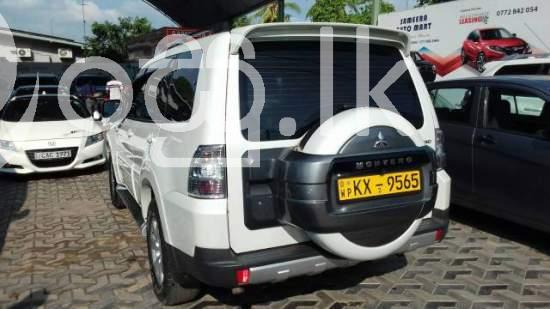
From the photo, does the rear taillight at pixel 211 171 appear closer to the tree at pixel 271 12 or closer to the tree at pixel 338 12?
the tree at pixel 271 12

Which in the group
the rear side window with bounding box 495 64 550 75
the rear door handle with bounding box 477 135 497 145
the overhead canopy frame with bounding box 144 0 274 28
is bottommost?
the rear door handle with bounding box 477 135 497 145

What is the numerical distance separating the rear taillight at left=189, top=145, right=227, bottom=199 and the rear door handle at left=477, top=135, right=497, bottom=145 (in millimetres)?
3031

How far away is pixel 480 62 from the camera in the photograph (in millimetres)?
13219

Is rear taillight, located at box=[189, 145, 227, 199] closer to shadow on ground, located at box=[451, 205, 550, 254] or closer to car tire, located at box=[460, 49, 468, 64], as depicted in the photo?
shadow on ground, located at box=[451, 205, 550, 254]

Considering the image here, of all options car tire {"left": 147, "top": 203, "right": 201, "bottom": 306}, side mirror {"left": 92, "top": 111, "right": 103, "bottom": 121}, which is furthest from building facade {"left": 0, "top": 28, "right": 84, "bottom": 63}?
car tire {"left": 147, "top": 203, "right": 201, "bottom": 306}

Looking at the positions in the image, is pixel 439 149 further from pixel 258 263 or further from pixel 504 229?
pixel 504 229

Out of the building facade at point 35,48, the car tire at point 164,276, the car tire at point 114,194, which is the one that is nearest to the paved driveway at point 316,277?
the car tire at point 164,276

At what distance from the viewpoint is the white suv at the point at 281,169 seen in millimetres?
2443

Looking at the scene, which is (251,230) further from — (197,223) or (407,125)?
Result: (407,125)

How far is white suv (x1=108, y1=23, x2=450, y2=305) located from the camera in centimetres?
244

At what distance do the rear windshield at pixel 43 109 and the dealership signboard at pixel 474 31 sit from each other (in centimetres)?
921

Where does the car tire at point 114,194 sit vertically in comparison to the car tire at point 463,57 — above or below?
below

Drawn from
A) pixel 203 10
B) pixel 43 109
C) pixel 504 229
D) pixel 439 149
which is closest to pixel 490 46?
pixel 504 229

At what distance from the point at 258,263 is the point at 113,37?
5112cm
